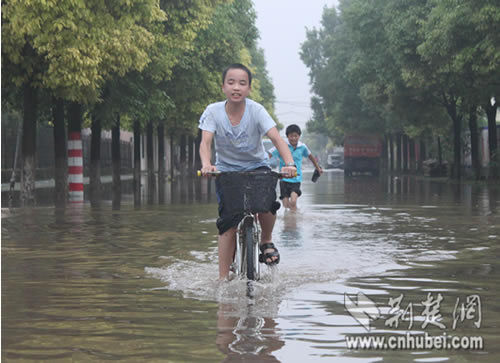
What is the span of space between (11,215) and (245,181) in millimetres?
12089

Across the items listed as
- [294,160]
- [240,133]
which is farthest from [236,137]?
[294,160]

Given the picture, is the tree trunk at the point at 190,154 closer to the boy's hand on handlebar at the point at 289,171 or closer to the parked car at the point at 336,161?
the parked car at the point at 336,161

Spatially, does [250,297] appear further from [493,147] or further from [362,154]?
[362,154]

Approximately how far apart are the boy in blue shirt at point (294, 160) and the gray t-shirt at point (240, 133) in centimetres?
726

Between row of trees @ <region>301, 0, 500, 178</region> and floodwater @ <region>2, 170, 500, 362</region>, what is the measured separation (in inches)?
726

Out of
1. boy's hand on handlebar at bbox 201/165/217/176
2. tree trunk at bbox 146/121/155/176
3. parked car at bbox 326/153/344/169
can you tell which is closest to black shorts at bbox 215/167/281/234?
boy's hand on handlebar at bbox 201/165/217/176

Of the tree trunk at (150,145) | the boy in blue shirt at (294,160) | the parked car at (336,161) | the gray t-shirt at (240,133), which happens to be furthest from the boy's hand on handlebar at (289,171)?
the parked car at (336,161)

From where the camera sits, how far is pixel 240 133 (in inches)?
292

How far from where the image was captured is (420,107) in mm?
45781

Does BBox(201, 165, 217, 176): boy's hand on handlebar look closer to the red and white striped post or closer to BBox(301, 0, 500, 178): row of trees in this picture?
the red and white striped post

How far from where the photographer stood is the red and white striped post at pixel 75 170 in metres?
24.1

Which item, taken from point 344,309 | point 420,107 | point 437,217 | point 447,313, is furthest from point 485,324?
point 420,107

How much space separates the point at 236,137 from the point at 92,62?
13182 millimetres

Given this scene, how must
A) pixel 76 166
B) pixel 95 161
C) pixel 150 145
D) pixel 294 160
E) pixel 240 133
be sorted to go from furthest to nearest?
pixel 150 145, pixel 95 161, pixel 76 166, pixel 294 160, pixel 240 133
